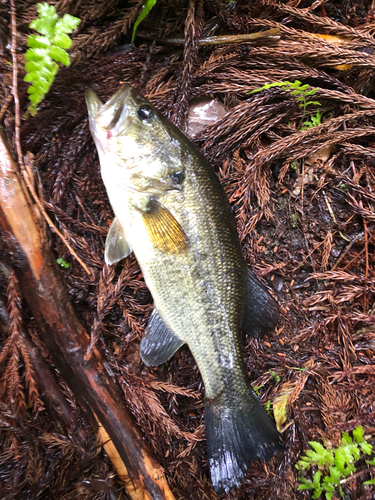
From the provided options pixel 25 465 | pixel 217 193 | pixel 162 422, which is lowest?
pixel 162 422

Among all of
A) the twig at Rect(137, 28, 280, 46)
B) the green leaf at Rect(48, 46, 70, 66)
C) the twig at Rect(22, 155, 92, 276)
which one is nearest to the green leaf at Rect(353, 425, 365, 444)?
the twig at Rect(22, 155, 92, 276)

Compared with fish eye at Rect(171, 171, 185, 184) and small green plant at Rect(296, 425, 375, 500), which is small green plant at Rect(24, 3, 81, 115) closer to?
fish eye at Rect(171, 171, 185, 184)

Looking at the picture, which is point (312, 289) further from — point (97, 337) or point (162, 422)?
point (97, 337)

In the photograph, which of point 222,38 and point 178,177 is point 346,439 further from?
point 222,38

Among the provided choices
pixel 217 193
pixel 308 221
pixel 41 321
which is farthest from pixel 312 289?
pixel 41 321

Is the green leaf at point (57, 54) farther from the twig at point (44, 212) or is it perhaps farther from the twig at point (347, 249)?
the twig at point (347, 249)
